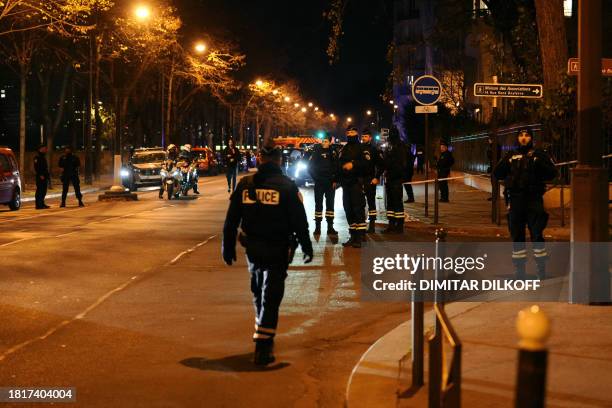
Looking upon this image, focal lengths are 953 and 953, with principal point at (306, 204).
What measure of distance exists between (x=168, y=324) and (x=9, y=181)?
59.0ft

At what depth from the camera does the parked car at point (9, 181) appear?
2558 centimetres

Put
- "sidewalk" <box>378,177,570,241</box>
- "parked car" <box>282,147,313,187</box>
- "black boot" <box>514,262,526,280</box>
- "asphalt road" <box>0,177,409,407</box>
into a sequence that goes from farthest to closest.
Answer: "parked car" <box>282,147,313,187</box> → "sidewalk" <box>378,177,570,241</box> → "black boot" <box>514,262,526,280</box> → "asphalt road" <box>0,177,409,407</box>

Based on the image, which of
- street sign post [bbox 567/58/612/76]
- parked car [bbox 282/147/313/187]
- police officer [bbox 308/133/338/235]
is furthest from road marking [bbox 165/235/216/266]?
parked car [bbox 282/147/313/187]

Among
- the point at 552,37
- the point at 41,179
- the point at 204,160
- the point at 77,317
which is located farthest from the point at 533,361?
Answer: the point at 204,160

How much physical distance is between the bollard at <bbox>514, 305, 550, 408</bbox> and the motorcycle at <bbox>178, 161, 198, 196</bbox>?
28.4 m

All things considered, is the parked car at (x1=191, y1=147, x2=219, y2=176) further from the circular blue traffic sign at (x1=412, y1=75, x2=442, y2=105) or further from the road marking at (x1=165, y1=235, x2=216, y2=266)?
the road marking at (x1=165, y1=235, x2=216, y2=266)

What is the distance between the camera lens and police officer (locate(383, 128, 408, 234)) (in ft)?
60.0

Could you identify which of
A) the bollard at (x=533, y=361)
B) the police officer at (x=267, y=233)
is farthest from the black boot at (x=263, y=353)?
the bollard at (x=533, y=361)

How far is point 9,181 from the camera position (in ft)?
85.0

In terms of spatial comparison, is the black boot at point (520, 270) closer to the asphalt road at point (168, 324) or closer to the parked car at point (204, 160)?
the asphalt road at point (168, 324)

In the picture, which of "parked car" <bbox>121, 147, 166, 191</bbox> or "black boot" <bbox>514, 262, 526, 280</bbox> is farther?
"parked car" <bbox>121, 147, 166, 191</bbox>

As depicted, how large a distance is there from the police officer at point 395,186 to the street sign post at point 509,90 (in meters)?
2.13

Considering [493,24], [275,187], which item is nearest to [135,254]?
[275,187]

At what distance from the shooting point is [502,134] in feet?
93.8
